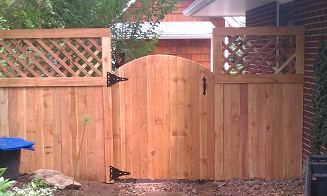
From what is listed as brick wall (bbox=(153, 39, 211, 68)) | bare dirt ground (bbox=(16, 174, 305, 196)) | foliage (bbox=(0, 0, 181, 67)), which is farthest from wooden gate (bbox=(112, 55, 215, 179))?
brick wall (bbox=(153, 39, 211, 68))

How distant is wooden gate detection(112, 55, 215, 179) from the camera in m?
7.21

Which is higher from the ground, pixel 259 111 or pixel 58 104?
pixel 58 104

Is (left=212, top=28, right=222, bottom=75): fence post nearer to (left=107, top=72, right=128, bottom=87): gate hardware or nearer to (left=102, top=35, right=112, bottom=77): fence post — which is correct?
(left=107, top=72, right=128, bottom=87): gate hardware

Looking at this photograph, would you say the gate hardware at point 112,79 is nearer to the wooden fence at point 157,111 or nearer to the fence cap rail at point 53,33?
the wooden fence at point 157,111

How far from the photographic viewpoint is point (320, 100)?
21.1 ft

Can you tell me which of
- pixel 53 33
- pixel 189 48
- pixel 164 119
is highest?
pixel 189 48

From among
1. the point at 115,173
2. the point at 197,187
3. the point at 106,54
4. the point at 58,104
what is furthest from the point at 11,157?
the point at 197,187

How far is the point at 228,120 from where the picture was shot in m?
7.27

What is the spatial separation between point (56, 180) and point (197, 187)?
2.02 m

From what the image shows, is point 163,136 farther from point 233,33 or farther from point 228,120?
point 233,33

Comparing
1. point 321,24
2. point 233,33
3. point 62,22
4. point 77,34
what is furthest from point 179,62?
point 62,22

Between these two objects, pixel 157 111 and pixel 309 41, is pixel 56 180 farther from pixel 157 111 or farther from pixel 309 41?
pixel 309 41

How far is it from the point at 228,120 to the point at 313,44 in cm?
151

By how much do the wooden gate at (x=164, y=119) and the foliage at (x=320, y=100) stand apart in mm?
1377
